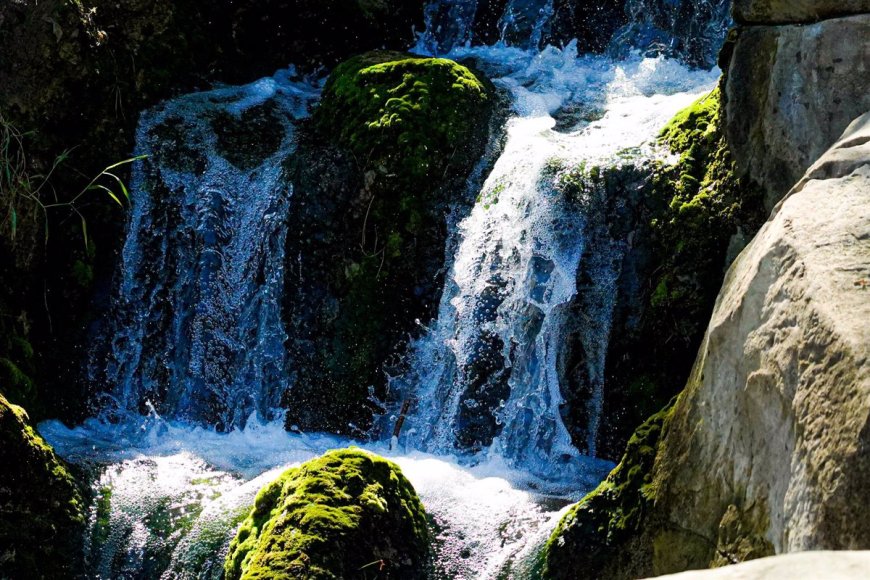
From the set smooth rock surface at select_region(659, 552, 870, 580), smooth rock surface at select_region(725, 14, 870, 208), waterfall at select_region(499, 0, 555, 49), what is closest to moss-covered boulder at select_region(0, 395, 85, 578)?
smooth rock surface at select_region(659, 552, 870, 580)

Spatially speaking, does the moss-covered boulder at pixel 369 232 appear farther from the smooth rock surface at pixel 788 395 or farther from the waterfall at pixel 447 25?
the smooth rock surface at pixel 788 395

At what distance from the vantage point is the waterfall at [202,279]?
7777 mm

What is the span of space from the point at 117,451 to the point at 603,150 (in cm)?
407

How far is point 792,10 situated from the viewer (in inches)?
243

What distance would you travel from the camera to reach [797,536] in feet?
10.8

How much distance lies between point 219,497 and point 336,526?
4.88 feet

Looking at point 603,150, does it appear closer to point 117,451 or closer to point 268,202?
point 268,202

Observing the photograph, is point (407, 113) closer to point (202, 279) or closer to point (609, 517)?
point (202, 279)

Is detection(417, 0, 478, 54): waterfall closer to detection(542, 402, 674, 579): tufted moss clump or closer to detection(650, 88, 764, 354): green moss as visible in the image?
detection(650, 88, 764, 354): green moss

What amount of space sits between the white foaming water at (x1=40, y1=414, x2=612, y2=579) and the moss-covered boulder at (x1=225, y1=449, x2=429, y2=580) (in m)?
0.22

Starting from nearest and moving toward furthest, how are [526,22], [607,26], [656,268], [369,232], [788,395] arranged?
[788,395]
[656,268]
[369,232]
[607,26]
[526,22]

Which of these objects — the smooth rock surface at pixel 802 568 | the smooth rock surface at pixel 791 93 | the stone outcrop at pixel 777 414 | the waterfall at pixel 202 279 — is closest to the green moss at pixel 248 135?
the waterfall at pixel 202 279

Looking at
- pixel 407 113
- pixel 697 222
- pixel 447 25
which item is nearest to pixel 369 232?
pixel 407 113

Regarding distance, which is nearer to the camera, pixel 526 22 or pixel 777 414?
pixel 777 414
